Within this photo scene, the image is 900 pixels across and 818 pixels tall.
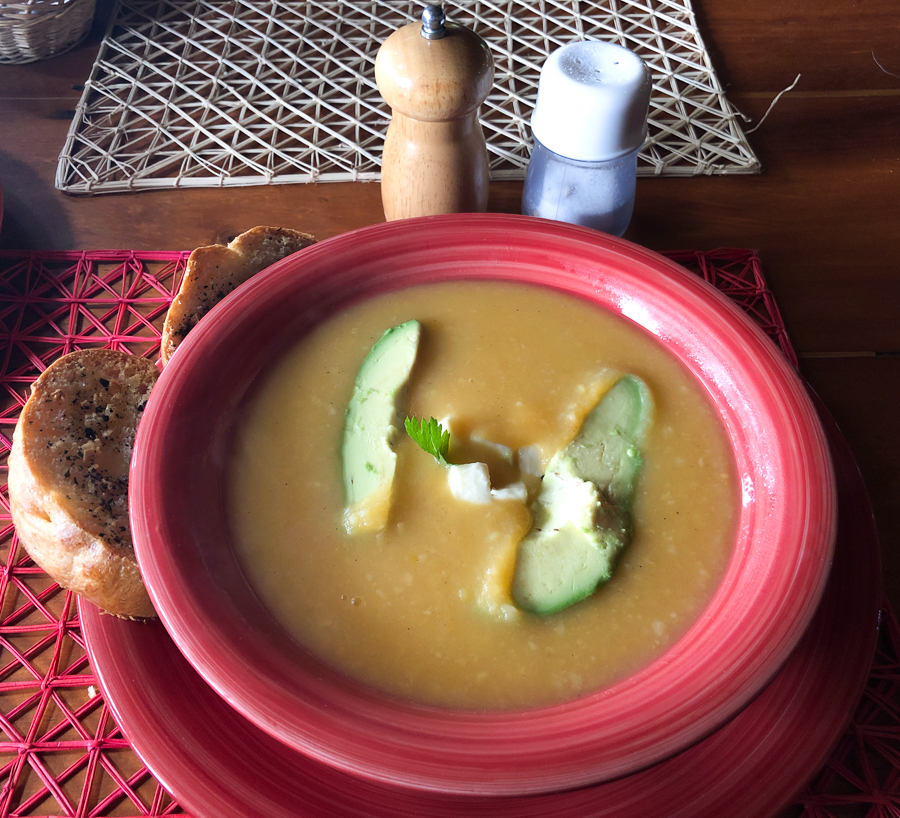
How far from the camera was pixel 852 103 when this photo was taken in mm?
1989

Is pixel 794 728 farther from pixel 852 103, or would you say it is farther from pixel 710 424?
pixel 852 103

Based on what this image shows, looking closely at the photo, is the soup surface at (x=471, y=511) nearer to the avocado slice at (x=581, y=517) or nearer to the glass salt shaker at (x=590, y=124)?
the avocado slice at (x=581, y=517)

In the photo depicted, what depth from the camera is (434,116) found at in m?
1.37

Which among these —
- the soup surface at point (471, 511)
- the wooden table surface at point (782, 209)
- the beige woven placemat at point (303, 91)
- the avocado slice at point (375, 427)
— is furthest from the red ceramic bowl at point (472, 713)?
the beige woven placemat at point (303, 91)

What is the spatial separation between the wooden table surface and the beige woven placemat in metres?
0.06

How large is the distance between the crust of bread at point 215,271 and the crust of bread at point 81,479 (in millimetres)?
130

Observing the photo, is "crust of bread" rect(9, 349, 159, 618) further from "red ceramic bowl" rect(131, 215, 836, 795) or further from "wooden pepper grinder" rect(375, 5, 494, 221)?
"wooden pepper grinder" rect(375, 5, 494, 221)

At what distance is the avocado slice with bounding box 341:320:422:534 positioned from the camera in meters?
1.07

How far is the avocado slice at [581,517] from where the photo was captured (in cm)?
102

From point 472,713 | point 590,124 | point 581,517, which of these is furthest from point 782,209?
point 472,713

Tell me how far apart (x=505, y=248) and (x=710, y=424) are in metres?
0.46

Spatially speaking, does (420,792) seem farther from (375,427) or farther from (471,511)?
(375,427)

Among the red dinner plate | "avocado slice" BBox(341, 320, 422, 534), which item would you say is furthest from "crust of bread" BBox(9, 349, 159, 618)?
"avocado slice" BBox(341, 320, 422, 534)

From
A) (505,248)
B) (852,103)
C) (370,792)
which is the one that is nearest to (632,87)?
(505,248)
